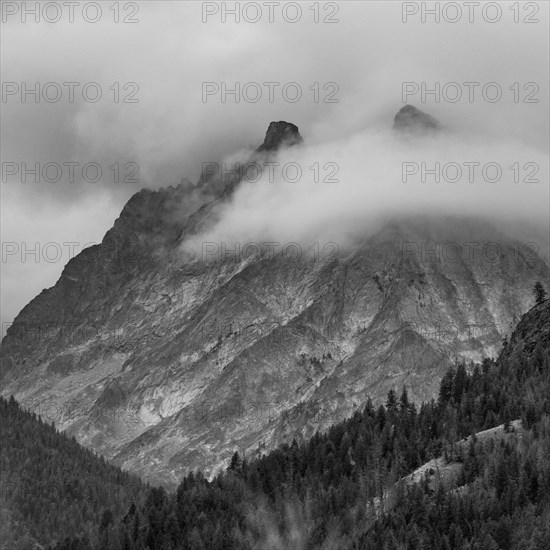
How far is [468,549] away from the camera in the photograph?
197 metres

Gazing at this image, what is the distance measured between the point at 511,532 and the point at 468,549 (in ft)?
29.6

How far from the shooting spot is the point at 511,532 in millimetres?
199750
